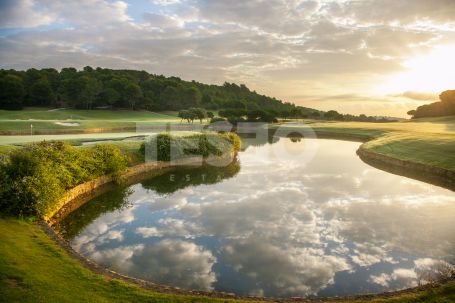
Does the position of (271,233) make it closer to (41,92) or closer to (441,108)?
(41,92)

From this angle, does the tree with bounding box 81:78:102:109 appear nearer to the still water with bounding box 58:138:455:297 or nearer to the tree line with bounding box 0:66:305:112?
the tree line with bounding box 0:66:305:112

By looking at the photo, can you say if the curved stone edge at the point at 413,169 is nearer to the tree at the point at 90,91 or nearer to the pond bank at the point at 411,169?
the pond bank at the point at 411,169

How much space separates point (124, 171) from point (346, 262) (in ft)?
58.3

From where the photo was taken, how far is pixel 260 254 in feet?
43.5

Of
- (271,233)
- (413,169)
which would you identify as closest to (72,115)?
(413,169)

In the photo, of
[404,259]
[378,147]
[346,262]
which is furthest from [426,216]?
[378,147]

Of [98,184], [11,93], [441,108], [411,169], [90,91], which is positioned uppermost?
[90,91]

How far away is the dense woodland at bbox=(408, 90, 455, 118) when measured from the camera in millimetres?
101706

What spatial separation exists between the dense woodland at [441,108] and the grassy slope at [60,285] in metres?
109

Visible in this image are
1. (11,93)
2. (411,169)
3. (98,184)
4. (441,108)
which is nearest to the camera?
(98,184)

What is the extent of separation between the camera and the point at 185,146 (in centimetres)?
3434

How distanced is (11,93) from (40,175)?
259ft

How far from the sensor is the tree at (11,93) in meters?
Answer: 81.8

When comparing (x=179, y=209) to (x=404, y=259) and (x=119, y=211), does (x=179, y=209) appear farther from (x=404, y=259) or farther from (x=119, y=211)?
(x=404, y=259)
